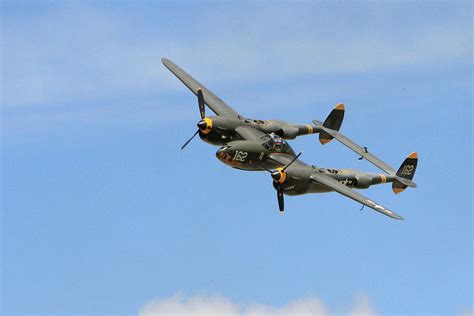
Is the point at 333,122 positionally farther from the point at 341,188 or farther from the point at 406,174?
the point at 341,188

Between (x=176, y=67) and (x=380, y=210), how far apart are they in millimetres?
29480

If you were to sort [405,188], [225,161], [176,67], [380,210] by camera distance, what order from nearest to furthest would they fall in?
[380,210] < [225,161] < [405,188] < [176,67]

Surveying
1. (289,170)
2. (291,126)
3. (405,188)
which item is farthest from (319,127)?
(289,170)

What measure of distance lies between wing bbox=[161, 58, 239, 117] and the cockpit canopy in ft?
22.8

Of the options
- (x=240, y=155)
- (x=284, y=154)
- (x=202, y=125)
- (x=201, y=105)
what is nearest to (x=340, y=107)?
(x=284, y=154)

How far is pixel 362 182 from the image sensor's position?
77375 millimetres

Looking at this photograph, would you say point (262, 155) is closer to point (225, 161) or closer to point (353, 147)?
point (225, 161)

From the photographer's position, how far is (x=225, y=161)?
7562cm

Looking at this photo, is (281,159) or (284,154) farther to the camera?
(284,154)

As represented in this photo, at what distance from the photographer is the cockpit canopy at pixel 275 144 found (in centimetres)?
7631

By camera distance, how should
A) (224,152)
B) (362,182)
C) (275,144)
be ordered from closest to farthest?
(224,152)
(275,144)
(362,182)

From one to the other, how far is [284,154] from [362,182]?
21.3ft

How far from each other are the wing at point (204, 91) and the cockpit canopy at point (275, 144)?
6958mm

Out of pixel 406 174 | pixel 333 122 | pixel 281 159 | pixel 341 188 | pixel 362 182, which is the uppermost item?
pixel 333 122
